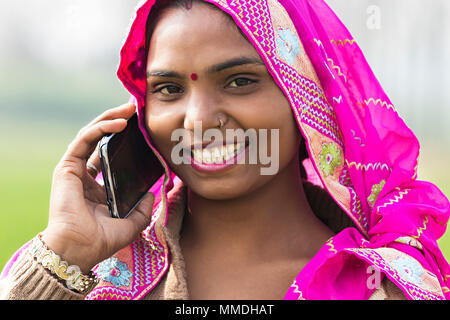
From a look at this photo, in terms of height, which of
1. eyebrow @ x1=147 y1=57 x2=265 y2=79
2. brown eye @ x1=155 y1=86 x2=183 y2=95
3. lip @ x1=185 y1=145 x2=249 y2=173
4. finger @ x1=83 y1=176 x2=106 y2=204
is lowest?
finger @ x1=83 y1=176 x2=106 y2=204

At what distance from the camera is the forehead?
84.1 inches

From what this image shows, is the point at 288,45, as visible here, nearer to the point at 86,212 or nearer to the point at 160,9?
the point at 160,9

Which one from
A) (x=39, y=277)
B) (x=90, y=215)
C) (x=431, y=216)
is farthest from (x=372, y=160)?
(x=39, y=277)

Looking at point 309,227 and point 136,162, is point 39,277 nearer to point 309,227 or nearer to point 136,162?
point 136,162

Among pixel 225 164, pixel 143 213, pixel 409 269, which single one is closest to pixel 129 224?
pixel 143 213

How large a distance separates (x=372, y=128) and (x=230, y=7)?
648 mm

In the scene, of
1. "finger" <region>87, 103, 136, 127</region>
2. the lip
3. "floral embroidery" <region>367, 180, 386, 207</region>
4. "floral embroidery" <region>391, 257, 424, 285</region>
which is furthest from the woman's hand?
"floral embroidery" <region>391, 257, 424, 285</region>

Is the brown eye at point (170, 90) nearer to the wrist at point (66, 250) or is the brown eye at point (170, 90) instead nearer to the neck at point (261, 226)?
the neck at point (261, 226)

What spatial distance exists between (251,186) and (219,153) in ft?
0.52

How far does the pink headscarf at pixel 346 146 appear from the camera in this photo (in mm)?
2154

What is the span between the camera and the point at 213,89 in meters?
2.17

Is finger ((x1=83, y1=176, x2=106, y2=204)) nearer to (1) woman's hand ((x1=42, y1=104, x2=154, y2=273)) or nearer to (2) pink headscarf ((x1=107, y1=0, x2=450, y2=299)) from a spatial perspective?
(1) woman's hand ((x1=42, y1=104, x2=154, y2=273))

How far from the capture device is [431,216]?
230cm

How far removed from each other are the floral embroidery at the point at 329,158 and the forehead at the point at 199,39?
414 mm
